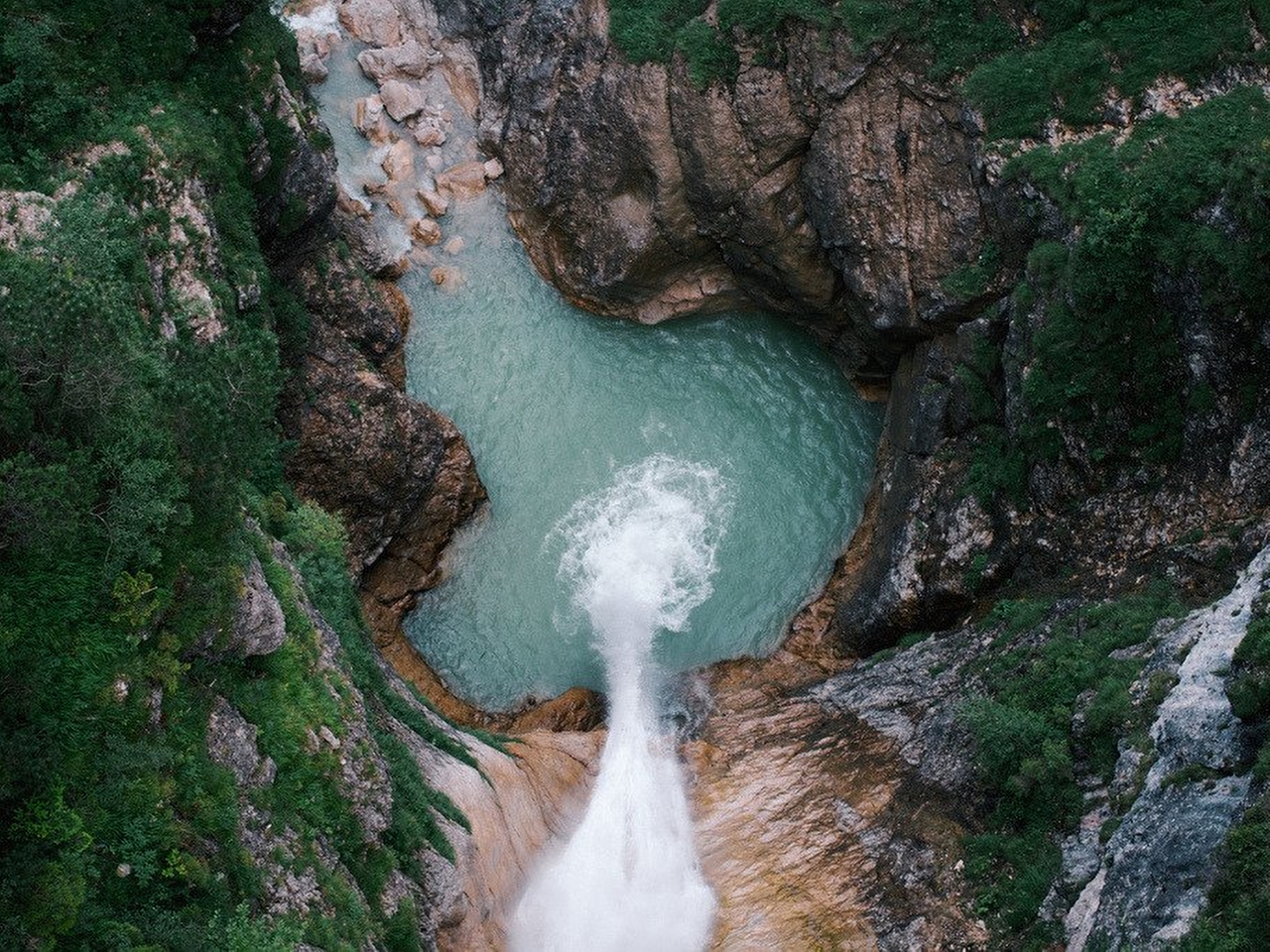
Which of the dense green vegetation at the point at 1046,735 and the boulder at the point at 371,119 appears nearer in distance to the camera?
the dense green vegetation at the point at 1046,735

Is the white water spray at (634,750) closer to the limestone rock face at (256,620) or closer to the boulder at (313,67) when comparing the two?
the limestone rock face at (256,620)

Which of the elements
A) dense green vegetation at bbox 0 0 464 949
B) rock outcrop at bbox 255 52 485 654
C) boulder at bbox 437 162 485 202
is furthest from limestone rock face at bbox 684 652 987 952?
boulder at bbox 437 162 485 202

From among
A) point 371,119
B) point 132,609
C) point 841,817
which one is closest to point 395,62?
point 371,119

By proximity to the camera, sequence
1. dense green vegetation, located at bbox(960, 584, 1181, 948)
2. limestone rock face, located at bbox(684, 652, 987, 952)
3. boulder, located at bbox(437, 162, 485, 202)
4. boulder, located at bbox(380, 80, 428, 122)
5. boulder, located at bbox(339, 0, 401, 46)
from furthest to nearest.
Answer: boulder, located at bbox(339, 0, 401, 46) → boulder, located at bbox(437, 162, 485, 202) → boulder, located at bbox(380, 80, 428, 122) → limestone rock face, located at bbox(684, 652, 987, 952) → dense green vegetation, located at bbox(960, 584, 1181, 948)

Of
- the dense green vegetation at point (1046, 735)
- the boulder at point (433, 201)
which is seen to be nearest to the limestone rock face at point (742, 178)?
the boulder at point (433, 201)

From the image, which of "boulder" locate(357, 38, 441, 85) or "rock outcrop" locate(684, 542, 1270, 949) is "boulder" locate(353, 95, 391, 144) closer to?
"boulder" locate(357, 38, 441, 85)

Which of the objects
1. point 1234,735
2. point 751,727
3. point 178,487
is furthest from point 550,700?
point 1234,735

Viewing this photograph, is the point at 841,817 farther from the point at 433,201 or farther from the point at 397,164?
the point at 397,164
